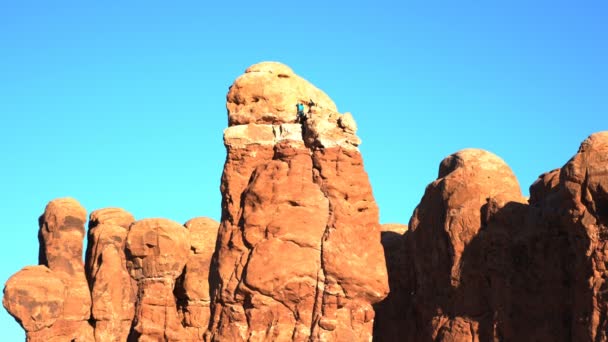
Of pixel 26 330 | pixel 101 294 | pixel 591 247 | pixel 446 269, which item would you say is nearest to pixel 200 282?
pixel 101 294

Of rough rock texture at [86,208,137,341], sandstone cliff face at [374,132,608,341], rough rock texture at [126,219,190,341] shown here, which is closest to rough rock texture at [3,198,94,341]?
rough rock texture at [86,208,137,341]

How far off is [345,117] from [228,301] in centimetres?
415

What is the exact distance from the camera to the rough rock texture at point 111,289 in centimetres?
4366

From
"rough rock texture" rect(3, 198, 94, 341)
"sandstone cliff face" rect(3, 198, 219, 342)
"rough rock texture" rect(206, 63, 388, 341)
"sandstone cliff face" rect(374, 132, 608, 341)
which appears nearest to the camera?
"rough rock texture" rect(206, 63, 388, 341)

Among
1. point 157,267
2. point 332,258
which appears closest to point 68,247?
point 157,267

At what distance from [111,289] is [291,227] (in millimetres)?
20137

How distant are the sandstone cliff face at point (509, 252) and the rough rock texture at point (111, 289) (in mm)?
13521

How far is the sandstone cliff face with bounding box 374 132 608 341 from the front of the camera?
2758 centimetres

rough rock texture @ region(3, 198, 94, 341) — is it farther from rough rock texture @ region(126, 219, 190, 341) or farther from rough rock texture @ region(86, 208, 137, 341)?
rough rock texture @ region(126, 219, 190, 341)

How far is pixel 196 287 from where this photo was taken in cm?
4388

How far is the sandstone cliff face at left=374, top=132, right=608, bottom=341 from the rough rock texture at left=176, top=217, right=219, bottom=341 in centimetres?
1184

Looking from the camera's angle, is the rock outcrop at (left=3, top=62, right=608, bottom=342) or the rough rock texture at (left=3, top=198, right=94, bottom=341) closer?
the rock outcrop at (left=3, top=62, right=608, bottom=342)

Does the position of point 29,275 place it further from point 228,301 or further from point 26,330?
point 228,301

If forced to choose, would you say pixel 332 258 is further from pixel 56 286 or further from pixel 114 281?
pixel 114 281
